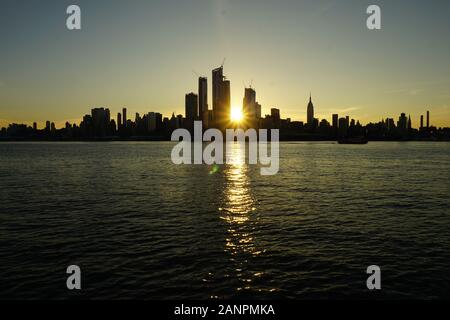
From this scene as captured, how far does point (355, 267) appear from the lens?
2431 centimetres

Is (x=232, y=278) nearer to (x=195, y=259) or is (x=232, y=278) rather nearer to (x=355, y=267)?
(x=195, y=259)

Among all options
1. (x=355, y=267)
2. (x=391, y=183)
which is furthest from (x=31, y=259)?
(x=391, y=183)

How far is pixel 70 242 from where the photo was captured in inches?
1161

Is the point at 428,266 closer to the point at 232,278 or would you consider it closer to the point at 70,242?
the point at 232,278

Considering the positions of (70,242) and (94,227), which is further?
(94,227)

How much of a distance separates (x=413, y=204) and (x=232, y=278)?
33.5 metres

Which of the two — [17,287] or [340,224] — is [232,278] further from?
[340,224]

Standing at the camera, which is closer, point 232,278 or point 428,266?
point 232,278

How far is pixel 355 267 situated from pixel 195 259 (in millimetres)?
10540
